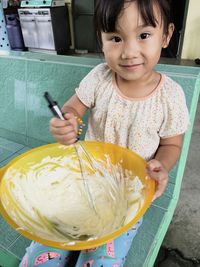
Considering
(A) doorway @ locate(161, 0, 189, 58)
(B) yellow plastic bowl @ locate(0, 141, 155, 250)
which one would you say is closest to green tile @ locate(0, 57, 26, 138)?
(B) yellow plastic bowl @ locate(0, 141, 155, 250)

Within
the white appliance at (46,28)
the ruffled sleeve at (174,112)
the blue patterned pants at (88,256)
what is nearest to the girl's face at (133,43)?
the ruffled sleeve at (174,112)

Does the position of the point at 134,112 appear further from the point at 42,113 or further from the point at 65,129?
the point at 42,113

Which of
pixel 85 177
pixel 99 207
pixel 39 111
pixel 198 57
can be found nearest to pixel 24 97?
pixel 39 111

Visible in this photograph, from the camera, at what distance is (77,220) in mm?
649

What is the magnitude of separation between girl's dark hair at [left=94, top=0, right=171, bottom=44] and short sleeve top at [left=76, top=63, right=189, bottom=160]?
19 cm

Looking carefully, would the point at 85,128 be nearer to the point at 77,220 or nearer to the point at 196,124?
the point at 77,220

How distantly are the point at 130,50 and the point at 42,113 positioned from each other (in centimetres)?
62

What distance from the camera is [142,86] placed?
29.2 inches

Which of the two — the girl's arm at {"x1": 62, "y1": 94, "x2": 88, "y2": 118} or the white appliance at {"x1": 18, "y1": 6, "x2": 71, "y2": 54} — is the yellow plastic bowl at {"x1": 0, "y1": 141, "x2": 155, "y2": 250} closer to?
the girl's arm at {"x1": 62, "y1": 94, "x2": 88, "y2": 118}

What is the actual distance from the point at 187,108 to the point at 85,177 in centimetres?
38

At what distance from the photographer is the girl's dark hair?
0.57m

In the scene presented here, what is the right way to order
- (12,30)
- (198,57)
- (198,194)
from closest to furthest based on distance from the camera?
(198,194) < (198,57) < (12,30)

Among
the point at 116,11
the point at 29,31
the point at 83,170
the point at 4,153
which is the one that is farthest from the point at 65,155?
the point at 29,31

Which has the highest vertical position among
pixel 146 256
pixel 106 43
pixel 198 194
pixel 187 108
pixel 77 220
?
pixel 106 43
